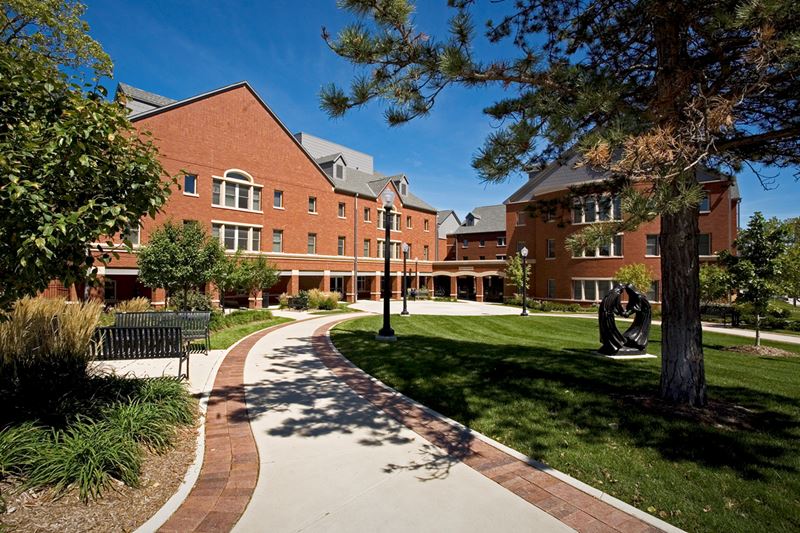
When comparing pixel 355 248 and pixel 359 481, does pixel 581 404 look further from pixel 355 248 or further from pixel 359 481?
pixel 355 248

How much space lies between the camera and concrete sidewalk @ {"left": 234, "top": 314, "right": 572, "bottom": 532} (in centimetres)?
354

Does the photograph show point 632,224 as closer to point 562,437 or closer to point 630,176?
point 630,176

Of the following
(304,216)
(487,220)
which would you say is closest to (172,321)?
(304,216)

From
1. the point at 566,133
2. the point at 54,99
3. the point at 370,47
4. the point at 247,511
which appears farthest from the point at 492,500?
the point at 54,99

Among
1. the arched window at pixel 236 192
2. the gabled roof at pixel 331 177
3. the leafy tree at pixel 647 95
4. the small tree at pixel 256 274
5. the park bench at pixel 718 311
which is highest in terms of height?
the gabled roof at pixel 331 177

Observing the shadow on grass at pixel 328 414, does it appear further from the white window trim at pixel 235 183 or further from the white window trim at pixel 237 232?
the white window trim at pixel 235 183

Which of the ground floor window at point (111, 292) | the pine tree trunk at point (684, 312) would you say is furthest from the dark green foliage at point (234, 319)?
the pine tree trunk at point (684, 312)

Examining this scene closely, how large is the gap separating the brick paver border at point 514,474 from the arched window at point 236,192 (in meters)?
25.7

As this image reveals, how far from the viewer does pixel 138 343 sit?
783 cm

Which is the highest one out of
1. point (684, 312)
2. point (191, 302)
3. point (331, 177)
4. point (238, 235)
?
point (331, 177)

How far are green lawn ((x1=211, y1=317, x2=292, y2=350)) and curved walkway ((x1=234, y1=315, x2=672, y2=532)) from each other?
607 cm

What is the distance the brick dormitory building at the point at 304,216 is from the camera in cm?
2708

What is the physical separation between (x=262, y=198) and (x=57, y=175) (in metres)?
29.0

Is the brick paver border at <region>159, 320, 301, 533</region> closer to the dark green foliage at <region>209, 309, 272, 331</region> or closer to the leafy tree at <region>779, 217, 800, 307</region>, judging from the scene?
the dark green foliage at <region>209, 309, 272, 331</region>
